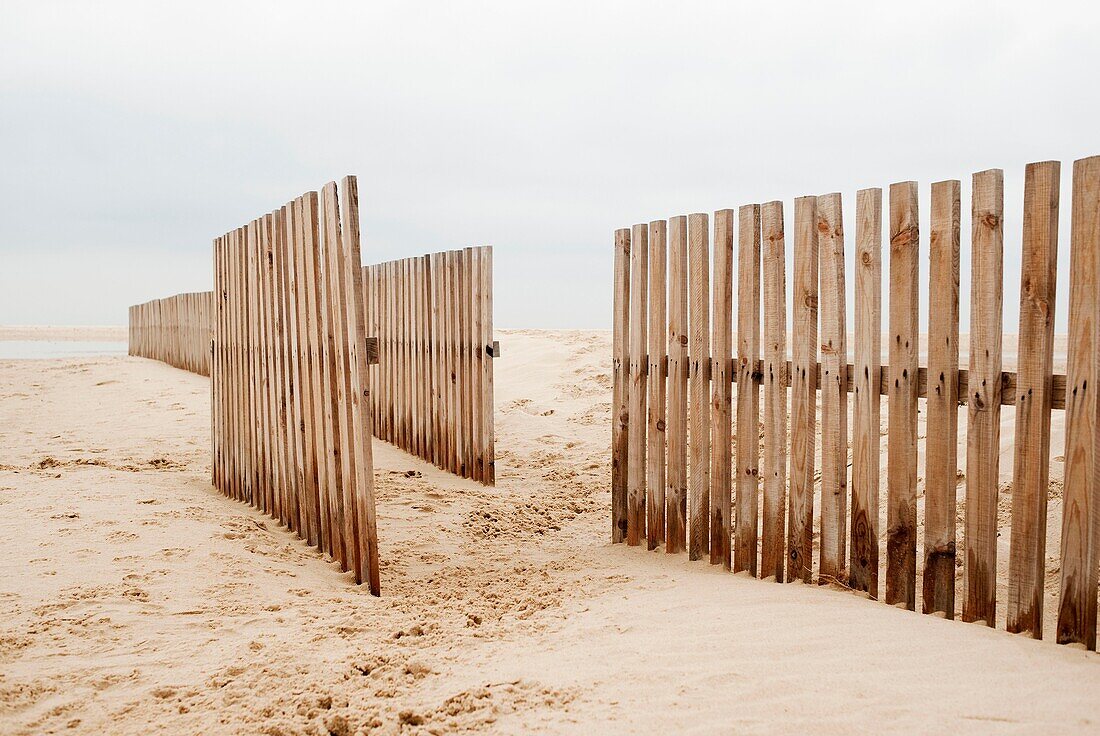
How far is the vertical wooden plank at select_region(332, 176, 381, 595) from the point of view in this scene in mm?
4320

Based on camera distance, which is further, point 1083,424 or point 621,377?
point 621,377

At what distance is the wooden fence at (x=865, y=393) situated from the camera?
127 inches

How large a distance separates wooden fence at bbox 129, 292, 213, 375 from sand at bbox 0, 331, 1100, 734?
36.1 ft

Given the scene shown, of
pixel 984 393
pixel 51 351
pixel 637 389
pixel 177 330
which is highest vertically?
pixel 177 330

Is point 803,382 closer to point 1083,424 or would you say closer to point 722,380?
point 722,380

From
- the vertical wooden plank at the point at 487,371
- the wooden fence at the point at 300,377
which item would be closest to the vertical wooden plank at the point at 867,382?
Answer: the wooden fence at the point at 300,377

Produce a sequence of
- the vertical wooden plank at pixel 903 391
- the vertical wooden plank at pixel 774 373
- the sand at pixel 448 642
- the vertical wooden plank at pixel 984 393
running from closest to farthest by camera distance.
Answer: the sand at pixel 448 642 → the vertical wooden plank at pixel 984 393 → the vertical wooden plank at pixel 903 391 → the vertical wooden plank at pixel 774 373

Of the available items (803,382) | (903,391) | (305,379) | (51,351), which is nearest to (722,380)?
(803,382)

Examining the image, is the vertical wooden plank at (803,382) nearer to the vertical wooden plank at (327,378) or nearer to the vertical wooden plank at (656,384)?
the vertical wooden plank at (656,384)

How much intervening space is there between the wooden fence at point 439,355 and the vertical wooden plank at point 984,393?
4.70 m

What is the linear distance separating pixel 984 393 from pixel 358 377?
9.62 ft

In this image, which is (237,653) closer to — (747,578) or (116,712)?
(116,712)

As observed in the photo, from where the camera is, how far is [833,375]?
4.05 meters

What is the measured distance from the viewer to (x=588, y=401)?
1098 cm
